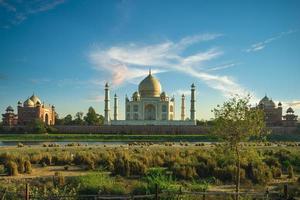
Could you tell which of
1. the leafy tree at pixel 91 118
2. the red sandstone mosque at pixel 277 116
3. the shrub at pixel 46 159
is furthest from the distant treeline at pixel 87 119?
the shrub at pixel 46 159

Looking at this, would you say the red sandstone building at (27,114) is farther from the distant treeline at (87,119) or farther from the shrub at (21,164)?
the shrub at (21,164)

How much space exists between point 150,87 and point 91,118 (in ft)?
49.8

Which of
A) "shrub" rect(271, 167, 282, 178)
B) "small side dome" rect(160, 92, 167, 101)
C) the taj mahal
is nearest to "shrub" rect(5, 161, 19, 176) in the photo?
"shrub" rect(271, 167, 282, 178)

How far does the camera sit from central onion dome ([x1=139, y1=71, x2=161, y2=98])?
8750 cm

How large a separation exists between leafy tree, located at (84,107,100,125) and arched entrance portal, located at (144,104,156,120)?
1114 centimetres

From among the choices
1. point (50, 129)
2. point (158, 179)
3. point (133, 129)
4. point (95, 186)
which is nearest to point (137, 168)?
point (158, 179)

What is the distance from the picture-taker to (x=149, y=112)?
87.1m

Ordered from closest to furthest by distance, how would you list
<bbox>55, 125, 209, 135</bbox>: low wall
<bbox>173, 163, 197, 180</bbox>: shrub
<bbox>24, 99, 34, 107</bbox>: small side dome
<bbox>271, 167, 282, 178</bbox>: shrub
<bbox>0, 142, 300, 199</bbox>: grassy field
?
<bbox>0, 142, 300, 199</bbox>: grassy field, <bbox>173, 163, 197, 180</bbox>: shrub, <bbox>271, 167, 282, 178</bbox>: shrub, <bbox>55, 125, 209, 135</bbox>: low wall, <bbox>24, 99, 34, 107</bbox>: small side dome

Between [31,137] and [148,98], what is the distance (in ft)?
102

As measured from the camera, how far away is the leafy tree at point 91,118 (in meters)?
87.2

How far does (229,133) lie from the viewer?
52.5ft

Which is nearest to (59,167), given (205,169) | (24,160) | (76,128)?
(24,160)

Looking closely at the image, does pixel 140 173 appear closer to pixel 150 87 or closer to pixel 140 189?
pixel 140 189

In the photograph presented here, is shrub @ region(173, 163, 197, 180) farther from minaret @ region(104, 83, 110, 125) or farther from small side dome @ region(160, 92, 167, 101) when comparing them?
small side dome @ region(160, 92, 167, 101)
